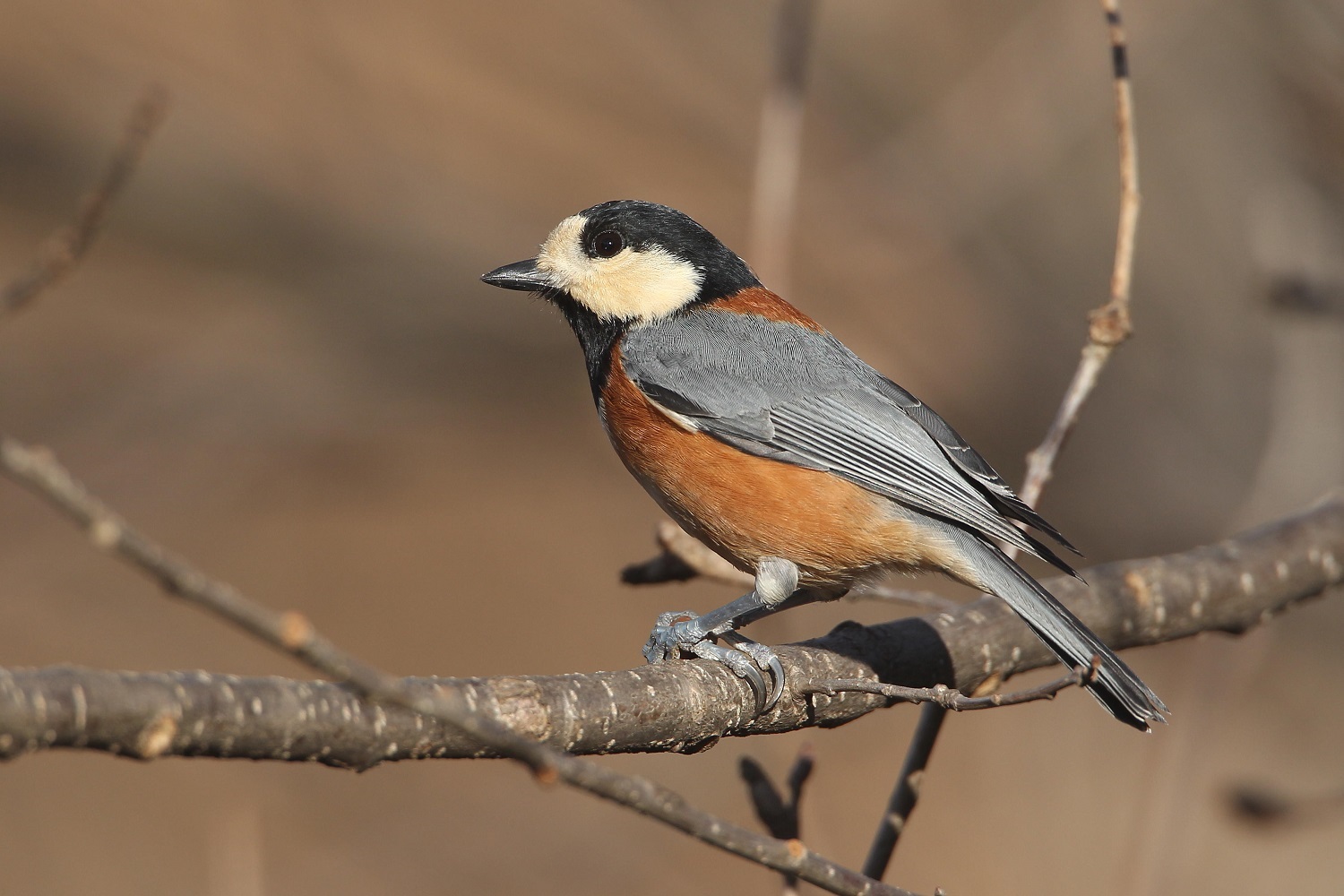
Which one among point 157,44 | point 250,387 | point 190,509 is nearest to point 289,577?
point 190,509

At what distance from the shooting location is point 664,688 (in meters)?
2.25

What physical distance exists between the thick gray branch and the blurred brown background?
213cm

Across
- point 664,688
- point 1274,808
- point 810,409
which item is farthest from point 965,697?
point 1274,808

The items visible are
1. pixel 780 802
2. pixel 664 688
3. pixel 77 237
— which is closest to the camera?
pixel 77 237

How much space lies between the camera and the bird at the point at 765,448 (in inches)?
123

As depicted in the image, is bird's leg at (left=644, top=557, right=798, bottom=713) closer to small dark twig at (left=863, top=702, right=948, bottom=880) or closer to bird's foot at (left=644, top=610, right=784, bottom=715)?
bird's foot at (left=644, top=610, right=784, bottom=715)

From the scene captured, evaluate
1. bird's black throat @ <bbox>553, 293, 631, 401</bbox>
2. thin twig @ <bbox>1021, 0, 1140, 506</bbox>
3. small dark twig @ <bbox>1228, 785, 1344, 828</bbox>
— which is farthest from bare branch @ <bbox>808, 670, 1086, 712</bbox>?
small dark twig @ <bbox>1228, 785, 1344, 828</bbox>

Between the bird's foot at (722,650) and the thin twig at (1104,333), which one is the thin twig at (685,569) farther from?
the thin twig at (1104,333)

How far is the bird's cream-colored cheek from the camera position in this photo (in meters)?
3.77

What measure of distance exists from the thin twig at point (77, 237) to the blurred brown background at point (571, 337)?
157 inches

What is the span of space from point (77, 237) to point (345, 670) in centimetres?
68

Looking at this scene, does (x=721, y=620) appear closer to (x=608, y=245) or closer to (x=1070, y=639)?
(x=1070, y=639)

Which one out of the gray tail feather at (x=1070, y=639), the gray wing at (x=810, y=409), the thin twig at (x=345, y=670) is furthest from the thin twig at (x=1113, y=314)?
the thin twig at (x=345, y=670)

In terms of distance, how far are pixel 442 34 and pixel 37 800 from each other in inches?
206
